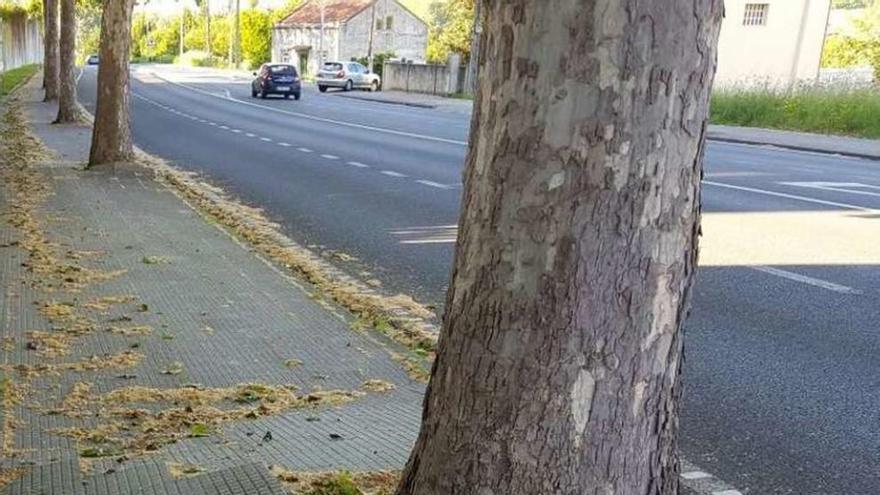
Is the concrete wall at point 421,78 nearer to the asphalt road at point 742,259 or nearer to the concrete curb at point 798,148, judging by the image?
the concrete curb at point 798,148

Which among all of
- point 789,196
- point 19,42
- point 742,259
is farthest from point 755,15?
point 742,259

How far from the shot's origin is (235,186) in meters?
13.3

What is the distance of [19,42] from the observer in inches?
2002

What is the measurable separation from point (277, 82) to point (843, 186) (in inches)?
1206

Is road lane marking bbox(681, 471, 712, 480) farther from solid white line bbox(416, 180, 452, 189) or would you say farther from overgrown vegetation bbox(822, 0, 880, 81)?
overgrown vegetation bbox(822, 0, 880, 81)

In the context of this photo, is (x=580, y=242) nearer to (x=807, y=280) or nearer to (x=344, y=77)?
(x=807, y=280)

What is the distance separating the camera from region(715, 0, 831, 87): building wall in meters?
45.4

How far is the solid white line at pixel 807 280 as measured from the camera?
748cm

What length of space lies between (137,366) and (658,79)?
3.57m

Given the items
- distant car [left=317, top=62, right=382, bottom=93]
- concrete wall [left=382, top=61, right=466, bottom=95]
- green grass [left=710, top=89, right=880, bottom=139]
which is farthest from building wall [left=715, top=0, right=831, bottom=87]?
distant car [left=317, top=62, right=382, bottom=93]

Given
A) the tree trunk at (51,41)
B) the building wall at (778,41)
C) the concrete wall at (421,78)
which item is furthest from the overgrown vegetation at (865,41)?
the tree trunk at (51,41)

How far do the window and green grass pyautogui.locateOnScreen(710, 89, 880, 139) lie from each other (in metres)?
15.6

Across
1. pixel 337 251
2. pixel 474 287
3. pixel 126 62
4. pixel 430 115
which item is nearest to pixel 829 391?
pixel 474 287

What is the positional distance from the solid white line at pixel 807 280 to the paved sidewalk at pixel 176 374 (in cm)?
Answer: 399
